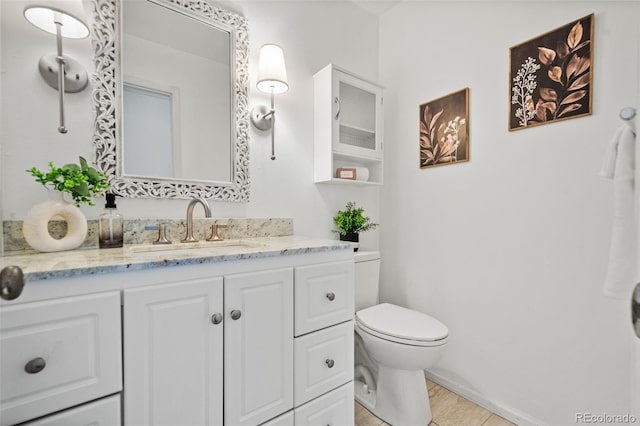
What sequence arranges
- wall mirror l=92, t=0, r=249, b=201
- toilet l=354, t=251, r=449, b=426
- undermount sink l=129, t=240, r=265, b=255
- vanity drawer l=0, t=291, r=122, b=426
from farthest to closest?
toilet l=354, t=251, r=449, b=426, wall mirror l=92, t=0, r=249, b=201, undermount sink l=129, t=240, r=265, b=255, vanity drawer l=0, t=291, r=122, b=426

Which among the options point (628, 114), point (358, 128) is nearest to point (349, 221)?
point (358, 128)

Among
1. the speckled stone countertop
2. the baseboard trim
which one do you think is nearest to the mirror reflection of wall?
the speckled stone countertop

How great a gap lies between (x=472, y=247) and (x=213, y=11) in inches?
73.5

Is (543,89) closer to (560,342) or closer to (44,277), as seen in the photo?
(560,342)

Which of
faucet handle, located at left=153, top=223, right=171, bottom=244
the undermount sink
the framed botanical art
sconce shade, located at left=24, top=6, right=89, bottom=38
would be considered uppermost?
sconce shade, located at left=24, top=6, right=89, bottom=38

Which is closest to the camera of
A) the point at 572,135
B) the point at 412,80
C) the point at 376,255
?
the point at 572,135

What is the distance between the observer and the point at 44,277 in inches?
25.3

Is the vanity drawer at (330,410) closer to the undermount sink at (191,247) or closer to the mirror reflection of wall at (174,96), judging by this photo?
the undermount sink at (191,247)

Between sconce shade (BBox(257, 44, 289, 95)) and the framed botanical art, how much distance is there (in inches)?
37.9

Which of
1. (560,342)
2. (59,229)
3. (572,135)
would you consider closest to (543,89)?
(572,135)

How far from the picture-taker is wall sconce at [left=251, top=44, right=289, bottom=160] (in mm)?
1463

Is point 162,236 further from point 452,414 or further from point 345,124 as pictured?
point 452,414
